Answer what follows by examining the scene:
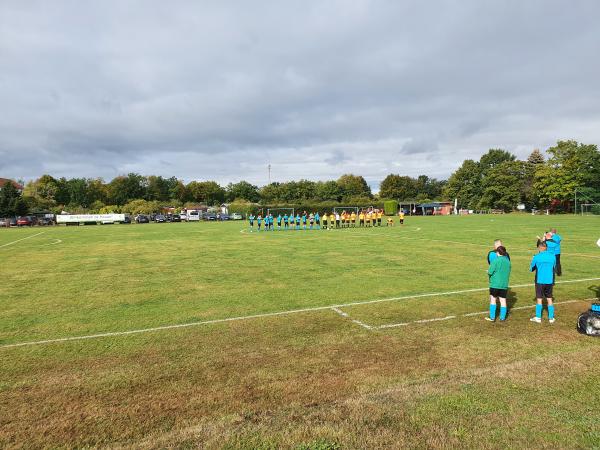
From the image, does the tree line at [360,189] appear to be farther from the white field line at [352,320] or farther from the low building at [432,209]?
the white field line at [352,320]

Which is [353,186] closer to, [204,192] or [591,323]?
[204,192]

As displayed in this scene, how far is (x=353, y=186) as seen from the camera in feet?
427

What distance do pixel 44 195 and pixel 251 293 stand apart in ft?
358

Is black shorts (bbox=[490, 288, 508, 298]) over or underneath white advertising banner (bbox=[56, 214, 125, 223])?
underneath

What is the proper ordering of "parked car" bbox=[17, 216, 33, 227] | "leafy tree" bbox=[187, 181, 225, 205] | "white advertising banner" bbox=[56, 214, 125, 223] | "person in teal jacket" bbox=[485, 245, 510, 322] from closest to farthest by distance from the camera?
1. "person in teal jacket" bbox=[485, 245, 510, 322]
2. "parked car" bbox=[17, 216, 33, 227]
3. "white advertising banner" bbox=[56, 214, 125, 223]
4. "leafy tree" bbox=[187, 181, 225, 205]

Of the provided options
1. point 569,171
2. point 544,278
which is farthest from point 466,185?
point 544,278

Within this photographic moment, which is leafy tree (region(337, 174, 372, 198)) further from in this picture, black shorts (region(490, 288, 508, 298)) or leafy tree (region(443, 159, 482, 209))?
black shorts (region(490, 288, 508, 298))

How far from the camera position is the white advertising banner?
62.5m

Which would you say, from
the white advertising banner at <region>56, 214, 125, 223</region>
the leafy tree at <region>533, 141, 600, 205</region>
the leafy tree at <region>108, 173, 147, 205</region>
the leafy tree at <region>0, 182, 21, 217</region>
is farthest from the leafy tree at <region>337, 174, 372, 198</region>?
the leafy tree at <region>0, 182, 21, 217</region>

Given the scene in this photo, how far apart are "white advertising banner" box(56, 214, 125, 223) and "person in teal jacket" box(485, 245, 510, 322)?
6685cm

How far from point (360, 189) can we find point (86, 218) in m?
88.0

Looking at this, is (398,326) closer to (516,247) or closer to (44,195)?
(516,247)

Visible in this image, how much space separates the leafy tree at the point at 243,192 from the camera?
136m

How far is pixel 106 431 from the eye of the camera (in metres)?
4.17
